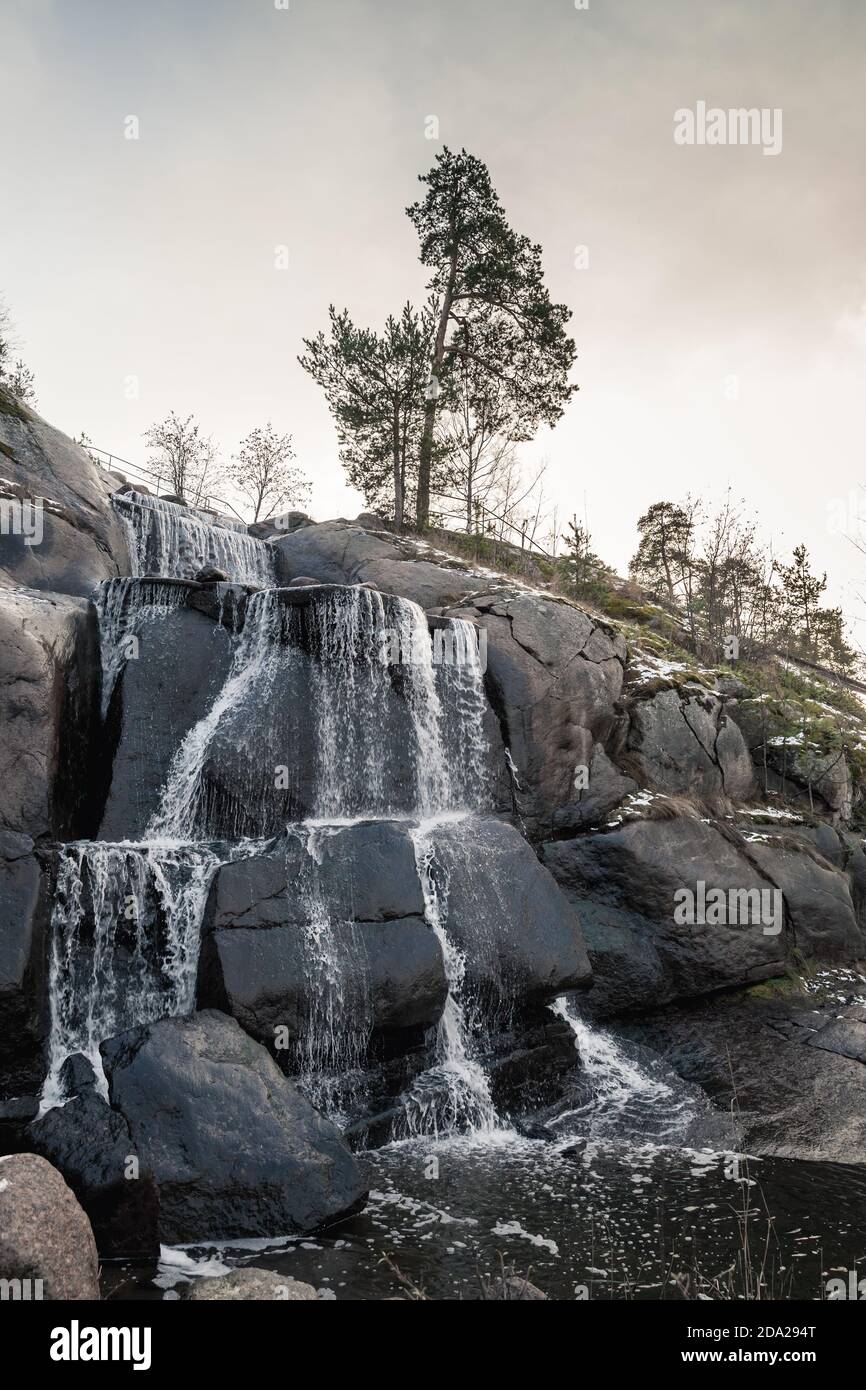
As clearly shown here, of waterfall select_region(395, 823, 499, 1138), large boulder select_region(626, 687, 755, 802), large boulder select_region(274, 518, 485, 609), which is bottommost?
waterfall select_region(395, 823, 499, 1138)

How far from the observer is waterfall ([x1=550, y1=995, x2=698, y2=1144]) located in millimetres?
9227

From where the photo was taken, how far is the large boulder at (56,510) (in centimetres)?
1396

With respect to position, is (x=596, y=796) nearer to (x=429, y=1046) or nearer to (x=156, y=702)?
(x=429, y=1046)

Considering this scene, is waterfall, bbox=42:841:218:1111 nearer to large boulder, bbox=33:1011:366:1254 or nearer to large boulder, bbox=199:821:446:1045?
large boulder, bbox=199:821:446:1045

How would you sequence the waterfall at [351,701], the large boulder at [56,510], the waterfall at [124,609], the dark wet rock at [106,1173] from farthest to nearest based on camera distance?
the large boulder at [56,510] → the waterfall at [124,609] → the waterfall at [351,701] → the dark wet rock at [106,1173]

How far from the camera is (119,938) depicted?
9430 mm

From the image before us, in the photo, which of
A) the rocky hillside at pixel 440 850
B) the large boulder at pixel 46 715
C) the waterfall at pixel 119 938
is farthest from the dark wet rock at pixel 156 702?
the waterfall at pixel 119 938

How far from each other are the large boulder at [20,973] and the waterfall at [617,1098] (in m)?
5.78

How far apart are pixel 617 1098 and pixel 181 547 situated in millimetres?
14597

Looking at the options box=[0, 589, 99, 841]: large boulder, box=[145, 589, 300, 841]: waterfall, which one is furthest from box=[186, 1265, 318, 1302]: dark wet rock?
box=[145, 589, 300, 841]: waterfall

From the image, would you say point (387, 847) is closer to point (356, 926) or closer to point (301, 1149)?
point (356, 926)

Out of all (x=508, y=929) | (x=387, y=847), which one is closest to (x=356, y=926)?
(x=387, y=847)

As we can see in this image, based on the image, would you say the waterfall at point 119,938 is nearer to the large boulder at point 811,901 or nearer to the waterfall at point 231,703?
the waterfall at point 231,703

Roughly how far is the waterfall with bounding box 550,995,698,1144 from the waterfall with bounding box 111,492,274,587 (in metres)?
12.1
